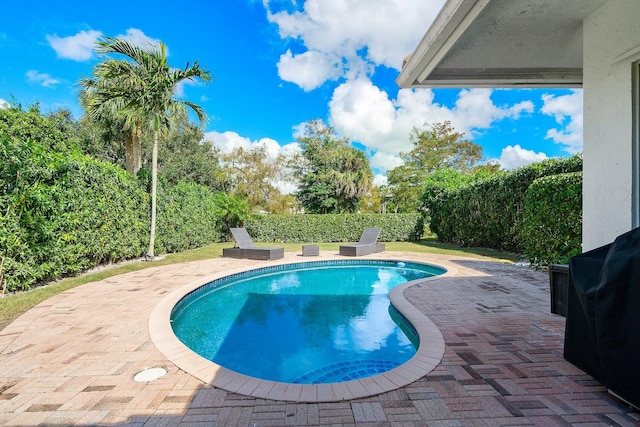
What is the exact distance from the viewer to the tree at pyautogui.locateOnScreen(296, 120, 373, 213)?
2609 centimetres

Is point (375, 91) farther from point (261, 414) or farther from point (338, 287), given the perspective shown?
point (261, 414)

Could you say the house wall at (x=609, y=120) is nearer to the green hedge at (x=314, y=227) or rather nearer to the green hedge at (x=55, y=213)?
the green hedge at (x=55, y=213)

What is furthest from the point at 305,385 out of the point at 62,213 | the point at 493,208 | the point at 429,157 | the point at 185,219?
the point at 429,157

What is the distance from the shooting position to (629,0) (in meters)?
3.37

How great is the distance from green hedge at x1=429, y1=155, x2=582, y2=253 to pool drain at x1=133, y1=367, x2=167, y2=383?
39.0 feet

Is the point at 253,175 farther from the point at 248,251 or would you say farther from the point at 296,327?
the point at 296,327

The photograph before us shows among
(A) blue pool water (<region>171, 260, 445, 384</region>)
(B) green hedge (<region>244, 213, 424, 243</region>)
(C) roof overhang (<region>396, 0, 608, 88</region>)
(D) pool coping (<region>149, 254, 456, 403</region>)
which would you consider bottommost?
(A) blue pool water (<region>171, 260, 445, 384</region>)

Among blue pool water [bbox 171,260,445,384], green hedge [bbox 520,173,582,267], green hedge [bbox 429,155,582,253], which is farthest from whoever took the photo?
green hedge [bbox 429,155,582,253]

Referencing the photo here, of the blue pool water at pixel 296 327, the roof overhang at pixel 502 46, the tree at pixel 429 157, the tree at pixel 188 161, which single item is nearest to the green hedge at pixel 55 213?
the blue pool water at pixel 296 327

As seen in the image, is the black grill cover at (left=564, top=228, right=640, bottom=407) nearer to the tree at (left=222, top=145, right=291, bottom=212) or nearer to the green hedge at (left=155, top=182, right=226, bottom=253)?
the green hedge at (left=155, top=182, right=226, bottom=253)

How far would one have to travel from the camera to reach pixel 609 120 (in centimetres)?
361

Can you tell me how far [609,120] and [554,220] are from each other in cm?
515

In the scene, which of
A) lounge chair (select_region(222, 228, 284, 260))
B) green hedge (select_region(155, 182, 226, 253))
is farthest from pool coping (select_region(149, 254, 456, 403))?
green hedge (select_region(155, 182, 226, 253))

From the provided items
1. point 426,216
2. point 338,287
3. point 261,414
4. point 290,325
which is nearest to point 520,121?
point 426,216
